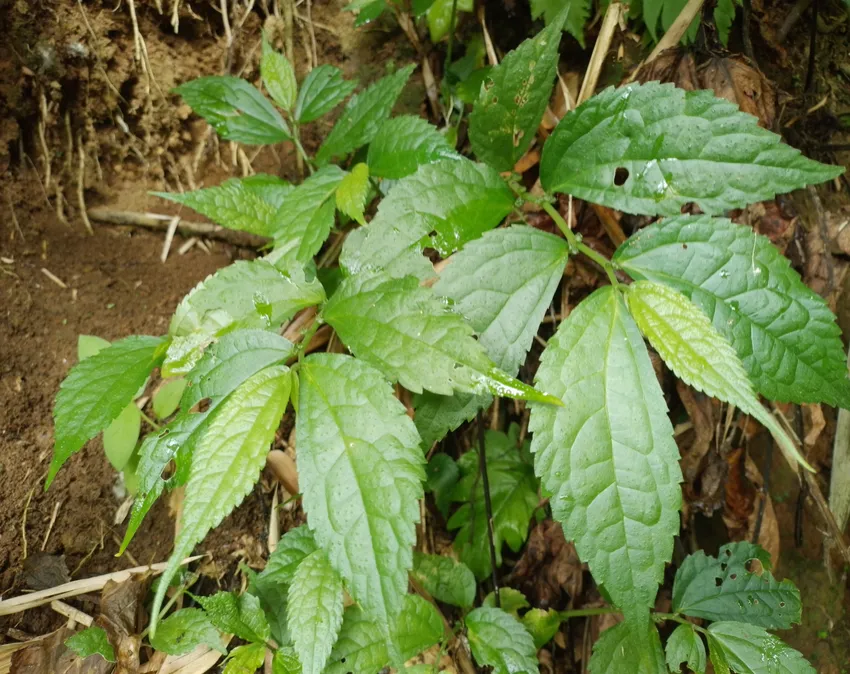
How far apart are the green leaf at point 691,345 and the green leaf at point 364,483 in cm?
47

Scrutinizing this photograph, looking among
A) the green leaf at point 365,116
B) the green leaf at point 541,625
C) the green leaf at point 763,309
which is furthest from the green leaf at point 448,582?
the green leaf at point 365,116

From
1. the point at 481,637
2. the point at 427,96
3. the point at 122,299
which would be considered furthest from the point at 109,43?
the point at 481,637

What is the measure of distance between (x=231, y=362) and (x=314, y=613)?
21.2 inches

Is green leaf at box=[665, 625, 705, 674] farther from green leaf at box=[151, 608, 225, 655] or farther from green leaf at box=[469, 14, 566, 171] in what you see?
green leaf at box=[469, 14, 566, 171]

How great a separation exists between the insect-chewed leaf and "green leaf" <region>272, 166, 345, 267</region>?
0.14 m

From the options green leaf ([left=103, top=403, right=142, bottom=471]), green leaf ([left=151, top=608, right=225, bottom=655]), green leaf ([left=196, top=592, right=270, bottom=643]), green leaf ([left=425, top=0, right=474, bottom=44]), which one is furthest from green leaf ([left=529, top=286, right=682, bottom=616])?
green leaf ([left=425, top=0, right=474, bottom=44])

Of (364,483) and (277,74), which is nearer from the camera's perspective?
(364,483)

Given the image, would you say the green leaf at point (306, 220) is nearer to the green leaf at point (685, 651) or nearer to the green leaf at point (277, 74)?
the green leaf at point (277, 74)

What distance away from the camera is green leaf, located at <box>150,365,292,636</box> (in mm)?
797

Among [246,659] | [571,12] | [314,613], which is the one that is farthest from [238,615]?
[571,12]

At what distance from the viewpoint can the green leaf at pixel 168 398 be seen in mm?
1436

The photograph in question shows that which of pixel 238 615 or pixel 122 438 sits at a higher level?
pixel 122 438

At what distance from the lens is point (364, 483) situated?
0.85m

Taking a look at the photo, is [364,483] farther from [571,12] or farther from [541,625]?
[571,12]
